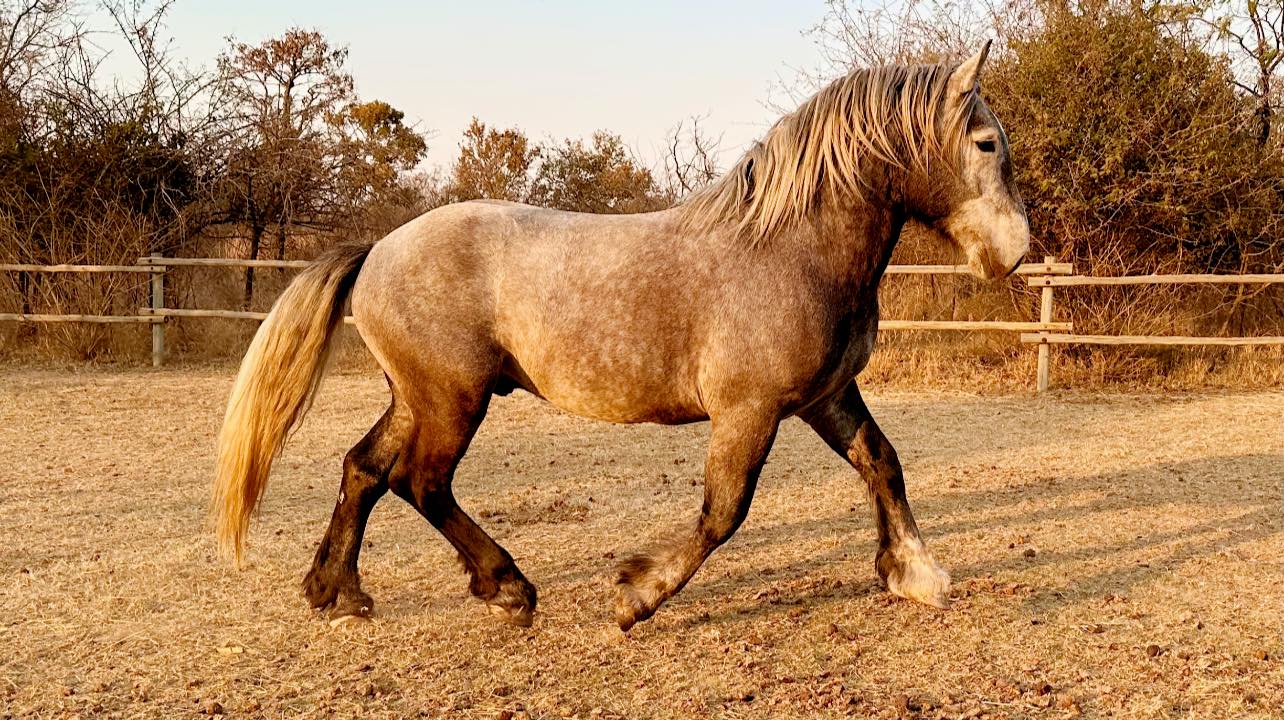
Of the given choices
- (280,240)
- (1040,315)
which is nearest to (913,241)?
(1040,315)

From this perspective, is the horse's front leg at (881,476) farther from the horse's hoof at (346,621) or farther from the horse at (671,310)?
the horse's hoof at (346,621)

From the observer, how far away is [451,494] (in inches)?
138

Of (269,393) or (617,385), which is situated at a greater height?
(617,385)

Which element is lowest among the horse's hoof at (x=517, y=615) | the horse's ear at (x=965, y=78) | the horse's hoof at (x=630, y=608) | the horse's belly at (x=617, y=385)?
the horse's hoof at (x=517, y=615)

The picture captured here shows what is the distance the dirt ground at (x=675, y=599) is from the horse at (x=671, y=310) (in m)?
0.27

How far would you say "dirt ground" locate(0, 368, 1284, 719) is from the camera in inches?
114

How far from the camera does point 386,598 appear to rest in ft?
12.6

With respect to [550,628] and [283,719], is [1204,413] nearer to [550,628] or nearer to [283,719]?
[550,628]

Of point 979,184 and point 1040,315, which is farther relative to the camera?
point 1040,315

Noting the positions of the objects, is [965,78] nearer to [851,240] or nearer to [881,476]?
[851,240]

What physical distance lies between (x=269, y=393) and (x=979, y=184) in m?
2.64

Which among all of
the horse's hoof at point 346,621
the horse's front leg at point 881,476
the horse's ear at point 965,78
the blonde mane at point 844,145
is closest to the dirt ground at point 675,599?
the horse's hoof at point 346,621

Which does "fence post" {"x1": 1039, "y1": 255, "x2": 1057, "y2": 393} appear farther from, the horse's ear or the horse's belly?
the horse's belly

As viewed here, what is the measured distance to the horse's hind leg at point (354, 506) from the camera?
3590 millimetres
